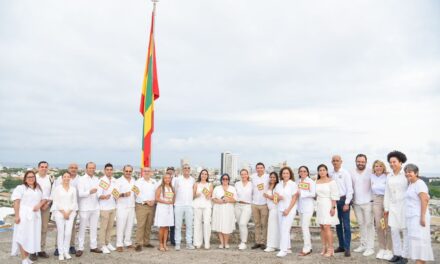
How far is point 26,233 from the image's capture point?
6027mm

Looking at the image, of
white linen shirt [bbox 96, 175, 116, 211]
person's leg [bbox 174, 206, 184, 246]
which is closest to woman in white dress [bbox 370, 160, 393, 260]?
person's leg [bbox 174, 206, 184, 246]

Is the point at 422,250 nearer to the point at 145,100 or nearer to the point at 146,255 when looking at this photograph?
the point at 146,255

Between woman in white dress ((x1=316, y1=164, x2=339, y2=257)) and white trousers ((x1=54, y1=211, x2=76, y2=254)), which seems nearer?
white trousers ((x1=54, y1=211, x2=76, y2=254))

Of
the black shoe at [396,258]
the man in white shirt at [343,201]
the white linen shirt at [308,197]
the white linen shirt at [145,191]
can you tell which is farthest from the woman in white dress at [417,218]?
the white linen shirt at [145,191]

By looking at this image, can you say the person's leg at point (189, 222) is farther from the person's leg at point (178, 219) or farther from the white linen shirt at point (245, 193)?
the white linen shirt at point (245, 193)

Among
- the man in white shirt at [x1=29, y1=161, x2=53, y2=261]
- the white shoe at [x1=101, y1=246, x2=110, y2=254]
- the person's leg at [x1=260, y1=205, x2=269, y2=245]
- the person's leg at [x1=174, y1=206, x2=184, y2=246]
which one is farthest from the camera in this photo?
the person's leg at [x1=260, y1=205, x2=269, y2=245]

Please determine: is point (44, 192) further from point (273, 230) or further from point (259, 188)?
point (273, 230)

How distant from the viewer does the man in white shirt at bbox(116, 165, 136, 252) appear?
714cm

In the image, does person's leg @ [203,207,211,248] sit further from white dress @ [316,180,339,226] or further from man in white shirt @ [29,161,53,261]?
man in white shirt @ [29,161,53,261]

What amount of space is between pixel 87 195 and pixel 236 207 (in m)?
3.05

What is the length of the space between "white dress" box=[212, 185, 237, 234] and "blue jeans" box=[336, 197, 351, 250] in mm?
2090

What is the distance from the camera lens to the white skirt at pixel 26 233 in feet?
19.6

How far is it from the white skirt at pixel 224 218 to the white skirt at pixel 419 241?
3322 mm

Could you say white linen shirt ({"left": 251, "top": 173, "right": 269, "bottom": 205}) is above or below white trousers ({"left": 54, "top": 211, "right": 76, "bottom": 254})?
above
